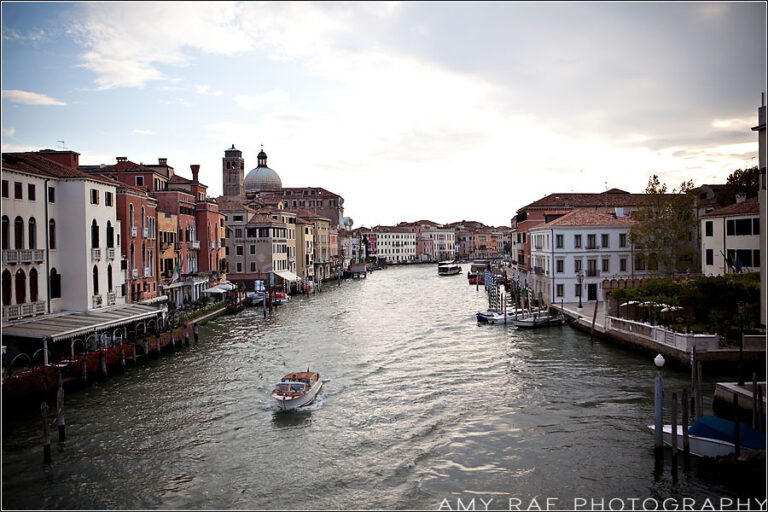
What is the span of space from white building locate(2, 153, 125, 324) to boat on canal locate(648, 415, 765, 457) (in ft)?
56.2

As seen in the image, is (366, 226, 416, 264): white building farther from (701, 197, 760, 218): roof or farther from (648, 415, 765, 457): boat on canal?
(648, 415, 765, 457): boat on canal

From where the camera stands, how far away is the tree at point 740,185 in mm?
33094

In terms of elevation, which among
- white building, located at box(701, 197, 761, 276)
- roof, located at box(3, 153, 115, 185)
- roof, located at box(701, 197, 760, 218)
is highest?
roof, located at box(3, 153, 115, 185)

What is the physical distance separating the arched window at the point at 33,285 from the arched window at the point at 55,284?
3.42 feet

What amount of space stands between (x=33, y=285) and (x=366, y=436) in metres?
12.0

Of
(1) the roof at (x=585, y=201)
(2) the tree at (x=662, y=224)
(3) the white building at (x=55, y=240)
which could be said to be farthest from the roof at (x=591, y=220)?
(3) the white building at (x=55, y=240)

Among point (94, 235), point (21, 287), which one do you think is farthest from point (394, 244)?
point (21, 287)

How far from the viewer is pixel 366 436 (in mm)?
13438

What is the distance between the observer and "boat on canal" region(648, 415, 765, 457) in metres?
10.7

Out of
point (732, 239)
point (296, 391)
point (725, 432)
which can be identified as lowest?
point (296, 391)

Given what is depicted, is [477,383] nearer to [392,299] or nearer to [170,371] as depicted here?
[170,371]

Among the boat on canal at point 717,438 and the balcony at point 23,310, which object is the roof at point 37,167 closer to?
the balcony at point 23,310

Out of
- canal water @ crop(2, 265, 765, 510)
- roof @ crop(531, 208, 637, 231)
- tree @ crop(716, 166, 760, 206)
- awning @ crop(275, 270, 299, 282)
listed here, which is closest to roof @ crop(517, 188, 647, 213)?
tree @ crop(716, 166, 760, 206)

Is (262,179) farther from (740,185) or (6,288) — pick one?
(6,288)
